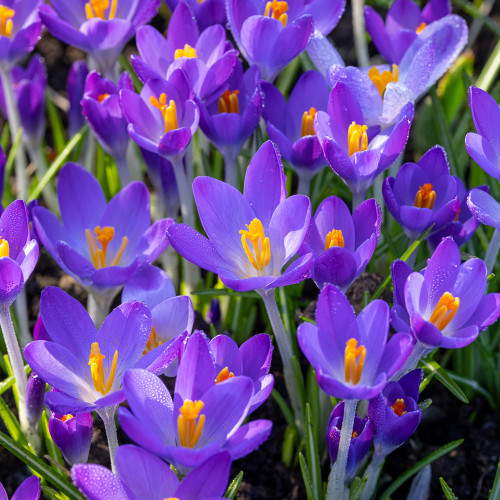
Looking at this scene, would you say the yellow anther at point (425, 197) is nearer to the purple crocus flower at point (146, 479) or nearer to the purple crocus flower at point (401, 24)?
the purple crocus flower at point (401, 24)

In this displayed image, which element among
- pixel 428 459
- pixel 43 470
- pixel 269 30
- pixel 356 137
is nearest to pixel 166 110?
pixel 269 30

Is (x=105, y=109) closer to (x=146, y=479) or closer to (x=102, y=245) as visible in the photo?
(x=102, y=245)

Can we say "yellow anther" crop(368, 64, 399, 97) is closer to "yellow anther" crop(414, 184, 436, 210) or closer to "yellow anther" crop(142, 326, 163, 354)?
"yellow anther" crop(414, 184, 436, 210)

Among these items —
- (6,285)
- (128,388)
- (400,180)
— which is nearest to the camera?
(128,388)

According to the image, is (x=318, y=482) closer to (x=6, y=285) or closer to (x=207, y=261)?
(x=207, y=261)

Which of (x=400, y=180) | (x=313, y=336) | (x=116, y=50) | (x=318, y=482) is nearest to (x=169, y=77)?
(x=116, y=50)

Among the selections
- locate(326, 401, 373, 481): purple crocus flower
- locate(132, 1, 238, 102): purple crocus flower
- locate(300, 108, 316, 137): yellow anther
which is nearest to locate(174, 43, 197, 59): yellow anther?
locate(132, 1, 238, 102): purple crocus flower
